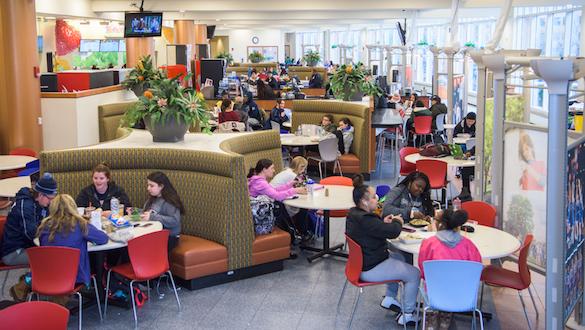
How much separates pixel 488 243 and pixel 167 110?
141 inches

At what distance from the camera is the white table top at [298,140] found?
35.7ft

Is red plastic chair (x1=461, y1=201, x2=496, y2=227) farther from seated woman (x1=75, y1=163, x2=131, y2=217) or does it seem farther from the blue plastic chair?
seated woman (x1=75, y1=163, x2=131, y2=217)

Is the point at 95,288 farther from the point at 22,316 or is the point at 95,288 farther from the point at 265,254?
the point at 22,316

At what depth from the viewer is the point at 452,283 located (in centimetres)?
500

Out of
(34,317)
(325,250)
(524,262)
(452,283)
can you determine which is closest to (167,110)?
(325,250)

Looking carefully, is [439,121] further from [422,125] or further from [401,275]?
[401,275]

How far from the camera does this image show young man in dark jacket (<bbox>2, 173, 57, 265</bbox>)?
5883 millimetres

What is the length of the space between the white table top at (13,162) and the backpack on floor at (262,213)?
11.8ft

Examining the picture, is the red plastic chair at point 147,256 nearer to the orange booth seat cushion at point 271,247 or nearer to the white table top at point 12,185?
the orange booth seat cushion at point 271,247

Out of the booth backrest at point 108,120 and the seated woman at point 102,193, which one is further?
the booth backrest at point 108,120

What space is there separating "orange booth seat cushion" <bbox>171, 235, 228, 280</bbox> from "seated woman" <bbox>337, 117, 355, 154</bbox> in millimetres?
5126

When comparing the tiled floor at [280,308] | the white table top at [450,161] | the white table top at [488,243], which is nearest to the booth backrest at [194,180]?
the tiled floor at [280,308]

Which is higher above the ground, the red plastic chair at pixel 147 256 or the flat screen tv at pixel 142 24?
the flat screen tv at pixel 142 24

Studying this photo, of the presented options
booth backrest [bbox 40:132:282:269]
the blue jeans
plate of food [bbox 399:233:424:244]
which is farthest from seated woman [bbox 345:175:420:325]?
booth backrest [bbox 40:132:282:269]
